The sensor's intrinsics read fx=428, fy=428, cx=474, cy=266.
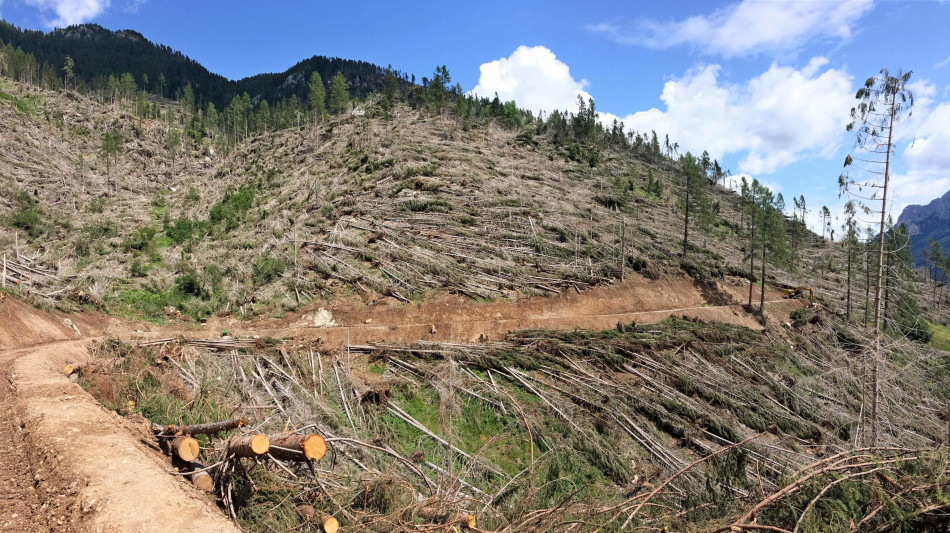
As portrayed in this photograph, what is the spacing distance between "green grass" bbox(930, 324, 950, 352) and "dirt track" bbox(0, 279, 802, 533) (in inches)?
1402

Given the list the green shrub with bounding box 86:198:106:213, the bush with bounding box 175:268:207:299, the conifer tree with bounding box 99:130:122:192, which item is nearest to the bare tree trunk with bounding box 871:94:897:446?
the bush with bounding box 175:268:207:299

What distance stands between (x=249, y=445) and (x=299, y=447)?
531mm

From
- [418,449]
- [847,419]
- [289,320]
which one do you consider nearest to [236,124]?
[289,320]

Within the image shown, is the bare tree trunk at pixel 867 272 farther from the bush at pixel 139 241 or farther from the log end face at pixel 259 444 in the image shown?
the bush at pixel 139 241

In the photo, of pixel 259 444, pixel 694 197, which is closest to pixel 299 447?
pixel 259 444

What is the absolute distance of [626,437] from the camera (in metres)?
12.2

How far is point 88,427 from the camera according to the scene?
5.65 meters

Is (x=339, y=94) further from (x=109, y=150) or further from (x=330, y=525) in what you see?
(x=330, y=525)

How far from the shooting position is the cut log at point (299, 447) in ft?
13.9

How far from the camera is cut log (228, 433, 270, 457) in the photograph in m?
4.25

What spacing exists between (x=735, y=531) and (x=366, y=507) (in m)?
3.72

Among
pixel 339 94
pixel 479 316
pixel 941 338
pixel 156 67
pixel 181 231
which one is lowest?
pixel 941 338

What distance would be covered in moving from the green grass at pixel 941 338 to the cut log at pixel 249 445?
4301cm

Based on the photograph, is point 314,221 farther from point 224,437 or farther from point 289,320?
point 224,437
